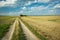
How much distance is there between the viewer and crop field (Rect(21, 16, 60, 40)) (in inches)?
118

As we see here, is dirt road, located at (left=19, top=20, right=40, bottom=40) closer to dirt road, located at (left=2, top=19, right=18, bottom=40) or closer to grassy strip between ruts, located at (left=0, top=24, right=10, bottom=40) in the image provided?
dirt road, located at (left=2, top=19, right=18, bottom=40)

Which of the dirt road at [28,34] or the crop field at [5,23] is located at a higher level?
the crop field at [5,23]

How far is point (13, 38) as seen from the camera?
9.71ft

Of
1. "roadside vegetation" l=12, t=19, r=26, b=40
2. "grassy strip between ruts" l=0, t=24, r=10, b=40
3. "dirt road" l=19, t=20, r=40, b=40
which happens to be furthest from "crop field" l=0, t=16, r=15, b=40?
"dirt road" l=19, t=20, r=40, b=40

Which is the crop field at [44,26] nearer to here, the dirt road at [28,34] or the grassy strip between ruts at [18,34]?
the dirt road at [28,34]

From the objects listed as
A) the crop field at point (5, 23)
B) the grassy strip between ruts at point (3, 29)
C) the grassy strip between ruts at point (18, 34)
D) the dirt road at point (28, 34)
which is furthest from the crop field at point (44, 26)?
the grassy strip between ruts at point (3, 29)

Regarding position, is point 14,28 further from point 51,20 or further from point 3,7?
point 51,20

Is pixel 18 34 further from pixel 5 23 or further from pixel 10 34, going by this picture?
pixel 5 23

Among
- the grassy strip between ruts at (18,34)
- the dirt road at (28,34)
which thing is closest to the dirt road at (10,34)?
the grassy strip between ruts at (18,34)

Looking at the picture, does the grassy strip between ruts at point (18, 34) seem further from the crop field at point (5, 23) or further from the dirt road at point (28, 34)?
A: the crop field at point (5, 23)

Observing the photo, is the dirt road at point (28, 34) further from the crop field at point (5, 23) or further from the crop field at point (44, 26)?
the crop field at point (5, 23)

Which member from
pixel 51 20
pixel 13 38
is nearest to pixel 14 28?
pixel 13 38

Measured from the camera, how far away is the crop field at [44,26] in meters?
3.00

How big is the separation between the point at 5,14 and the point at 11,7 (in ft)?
0.77
